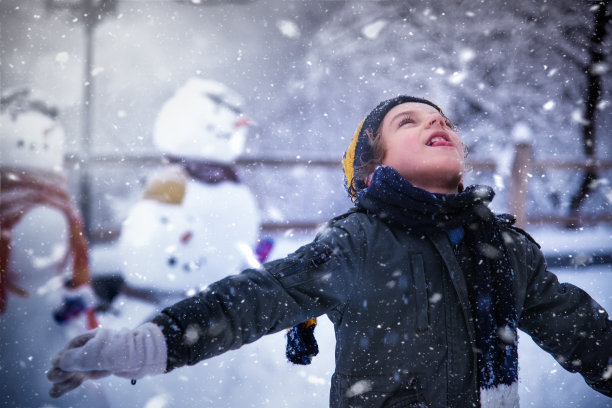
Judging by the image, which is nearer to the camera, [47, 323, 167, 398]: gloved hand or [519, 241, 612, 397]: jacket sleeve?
[47, 323, 167, 398]: gloved hand

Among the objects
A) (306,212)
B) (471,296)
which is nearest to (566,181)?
(306,212)

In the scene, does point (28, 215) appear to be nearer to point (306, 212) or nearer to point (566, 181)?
point (306, 212)

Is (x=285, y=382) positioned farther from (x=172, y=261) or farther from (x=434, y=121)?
(x=434, y=121)

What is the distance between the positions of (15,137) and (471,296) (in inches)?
84.3

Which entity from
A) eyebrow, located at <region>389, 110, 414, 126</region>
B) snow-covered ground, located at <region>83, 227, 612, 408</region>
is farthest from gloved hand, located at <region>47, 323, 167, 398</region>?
snow-covered ground, located at <region>83, 227, 612, 408</region>

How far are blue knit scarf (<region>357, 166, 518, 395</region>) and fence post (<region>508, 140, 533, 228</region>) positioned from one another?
1.38m

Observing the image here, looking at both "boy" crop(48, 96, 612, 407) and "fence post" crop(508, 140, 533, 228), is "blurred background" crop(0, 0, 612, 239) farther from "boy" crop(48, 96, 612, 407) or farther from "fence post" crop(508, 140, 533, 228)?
"boy" crop(48, 96, 612, 407)

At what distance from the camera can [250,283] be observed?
0.58m

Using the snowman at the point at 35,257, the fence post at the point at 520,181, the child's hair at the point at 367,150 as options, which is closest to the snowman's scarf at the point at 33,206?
the snowman at the point at 35,257

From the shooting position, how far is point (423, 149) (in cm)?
83

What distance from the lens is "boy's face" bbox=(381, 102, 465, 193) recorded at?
812 mm

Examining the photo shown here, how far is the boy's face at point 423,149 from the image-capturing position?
812 mm

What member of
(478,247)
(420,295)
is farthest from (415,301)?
(478,247)

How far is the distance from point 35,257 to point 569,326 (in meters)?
2.07
